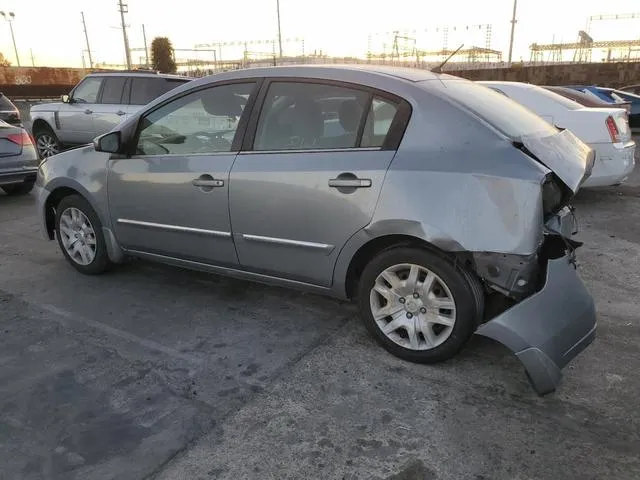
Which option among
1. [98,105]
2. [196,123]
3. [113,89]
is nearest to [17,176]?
[98,105]

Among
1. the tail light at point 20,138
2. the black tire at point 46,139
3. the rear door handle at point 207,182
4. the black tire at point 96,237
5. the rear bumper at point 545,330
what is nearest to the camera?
the rear bumper at point 545,330

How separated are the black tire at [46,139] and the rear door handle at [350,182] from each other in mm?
10165

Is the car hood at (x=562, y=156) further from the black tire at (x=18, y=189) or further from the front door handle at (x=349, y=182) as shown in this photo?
the black tire at (x=18, y=189)

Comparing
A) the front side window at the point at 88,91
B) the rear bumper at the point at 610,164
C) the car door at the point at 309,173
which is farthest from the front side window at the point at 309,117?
the front side window at the point at 88,91

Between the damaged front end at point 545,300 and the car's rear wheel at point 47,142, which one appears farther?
the car's rear wheel at point 47,142

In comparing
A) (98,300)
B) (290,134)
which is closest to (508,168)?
(290,134)

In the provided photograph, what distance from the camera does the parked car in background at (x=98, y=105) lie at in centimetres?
1001

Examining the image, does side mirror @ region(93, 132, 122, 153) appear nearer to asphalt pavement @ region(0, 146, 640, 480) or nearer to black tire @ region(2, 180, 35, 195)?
asphalt pavement @ region(0, 146, 640, 480)

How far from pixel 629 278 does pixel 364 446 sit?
321 cm

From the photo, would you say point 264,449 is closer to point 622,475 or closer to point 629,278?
point 622,475

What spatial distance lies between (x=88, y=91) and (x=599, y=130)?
30.2 ft

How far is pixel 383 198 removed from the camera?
9.82 feet

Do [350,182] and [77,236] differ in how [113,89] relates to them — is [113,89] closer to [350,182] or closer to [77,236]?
[77,236]

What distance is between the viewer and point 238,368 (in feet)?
10.3
